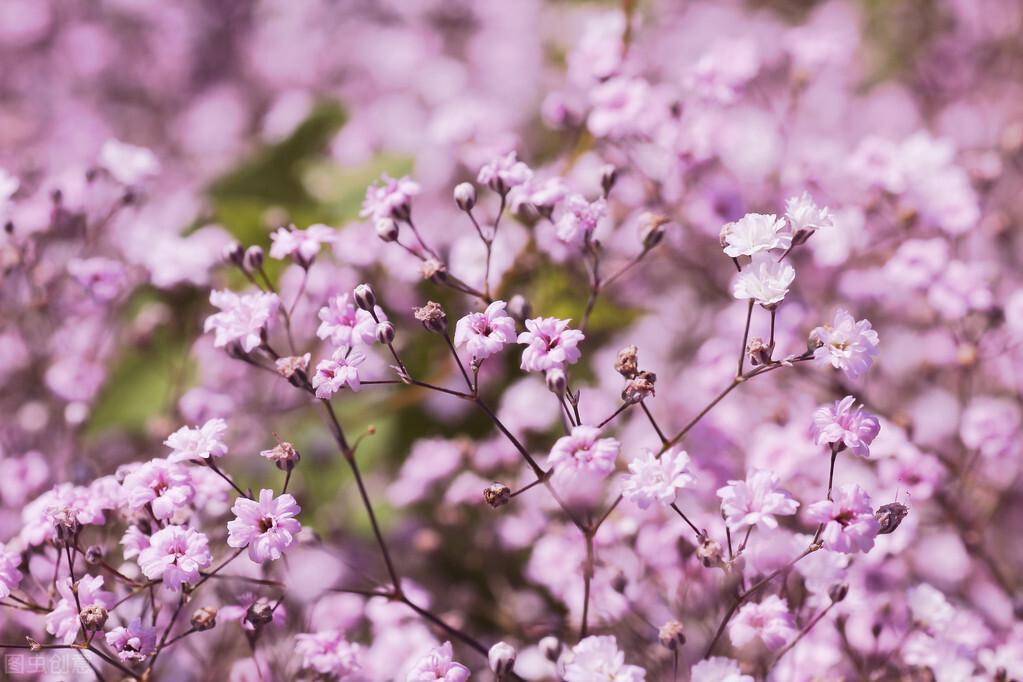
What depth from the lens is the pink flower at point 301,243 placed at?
1750mm

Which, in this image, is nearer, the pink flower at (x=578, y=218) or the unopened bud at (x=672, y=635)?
the unopened bud at (x=672, y=635)

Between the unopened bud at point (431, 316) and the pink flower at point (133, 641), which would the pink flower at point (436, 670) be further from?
the unopened bud at point (431, 316)

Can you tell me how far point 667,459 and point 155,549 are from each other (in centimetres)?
76

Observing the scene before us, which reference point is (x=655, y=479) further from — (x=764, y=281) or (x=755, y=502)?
(x=764, y=281)

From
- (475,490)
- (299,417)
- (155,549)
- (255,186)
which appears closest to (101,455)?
(299,417)

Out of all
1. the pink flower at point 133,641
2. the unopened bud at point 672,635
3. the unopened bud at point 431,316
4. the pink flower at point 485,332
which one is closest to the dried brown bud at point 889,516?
the unopened bud at point 672,635

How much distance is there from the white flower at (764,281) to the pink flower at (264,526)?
747 mm

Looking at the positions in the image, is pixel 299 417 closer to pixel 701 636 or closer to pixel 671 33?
pixel 701 636

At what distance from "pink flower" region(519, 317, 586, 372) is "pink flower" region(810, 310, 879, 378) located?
1.16ft

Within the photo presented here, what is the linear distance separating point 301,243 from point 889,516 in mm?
1061

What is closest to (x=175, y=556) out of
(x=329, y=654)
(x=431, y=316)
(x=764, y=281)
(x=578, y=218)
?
(x=329, y=654)

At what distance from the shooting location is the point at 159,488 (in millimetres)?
1531

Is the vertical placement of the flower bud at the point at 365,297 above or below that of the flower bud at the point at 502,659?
above

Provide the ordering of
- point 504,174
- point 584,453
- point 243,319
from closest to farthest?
point 584,453
point 243,319
point 504,174
